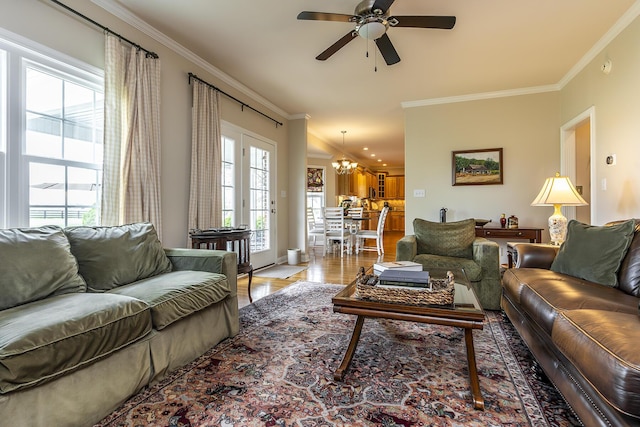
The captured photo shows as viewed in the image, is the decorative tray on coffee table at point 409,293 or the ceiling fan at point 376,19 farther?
the ceiling fan at point 376,19

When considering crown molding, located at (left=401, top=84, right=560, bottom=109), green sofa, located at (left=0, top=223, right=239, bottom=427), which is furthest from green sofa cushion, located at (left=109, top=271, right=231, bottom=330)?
crown molding, located at (left=401, top=84, right=560, bottom=109)

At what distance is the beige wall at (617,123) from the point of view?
282 centimetres

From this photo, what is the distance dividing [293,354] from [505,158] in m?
4.44

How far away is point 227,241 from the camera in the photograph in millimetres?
3066

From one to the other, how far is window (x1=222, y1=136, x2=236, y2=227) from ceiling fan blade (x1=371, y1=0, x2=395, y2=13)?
2.62m

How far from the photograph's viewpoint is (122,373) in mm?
1493

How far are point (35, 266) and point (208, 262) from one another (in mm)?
968

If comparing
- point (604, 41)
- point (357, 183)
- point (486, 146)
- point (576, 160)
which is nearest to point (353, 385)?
point (604, 41)

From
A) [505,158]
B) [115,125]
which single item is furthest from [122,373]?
[505,158]

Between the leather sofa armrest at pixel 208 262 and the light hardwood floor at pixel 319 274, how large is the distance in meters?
0.85

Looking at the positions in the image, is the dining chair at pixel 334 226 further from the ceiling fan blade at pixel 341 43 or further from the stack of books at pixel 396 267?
the stack of books at pixel 396 267

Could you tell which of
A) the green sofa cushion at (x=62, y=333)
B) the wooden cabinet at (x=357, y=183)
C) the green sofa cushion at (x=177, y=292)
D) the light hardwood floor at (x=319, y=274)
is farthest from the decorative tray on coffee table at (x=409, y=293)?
the wooden cabinet at (x=357, y=183)

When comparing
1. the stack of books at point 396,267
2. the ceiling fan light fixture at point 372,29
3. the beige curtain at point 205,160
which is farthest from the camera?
the beige curtain at point 205,160

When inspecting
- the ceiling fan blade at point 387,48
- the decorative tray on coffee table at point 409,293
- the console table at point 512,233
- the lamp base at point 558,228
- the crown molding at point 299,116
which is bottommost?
the decorative tray on coffee table at point 409,293
